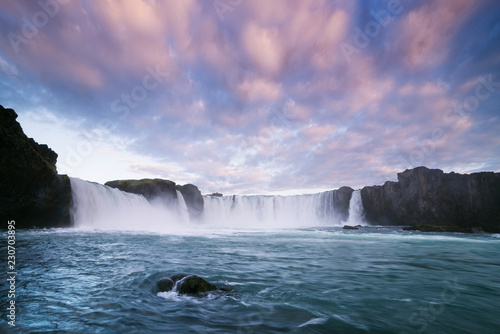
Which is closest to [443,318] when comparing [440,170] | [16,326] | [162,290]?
[162,290]

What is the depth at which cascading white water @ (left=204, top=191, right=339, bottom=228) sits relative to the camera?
78.9 meters

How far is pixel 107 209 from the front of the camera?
42.1m

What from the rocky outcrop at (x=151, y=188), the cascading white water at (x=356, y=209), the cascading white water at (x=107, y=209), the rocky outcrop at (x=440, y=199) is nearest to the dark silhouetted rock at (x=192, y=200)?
the rocky outcrop at (x=151, y=188)

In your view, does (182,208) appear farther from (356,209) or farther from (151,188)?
(356,209)

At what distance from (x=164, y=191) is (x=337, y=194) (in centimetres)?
5268

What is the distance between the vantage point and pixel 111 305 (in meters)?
6.23

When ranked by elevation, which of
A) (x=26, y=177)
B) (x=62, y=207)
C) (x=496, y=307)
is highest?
(x=26, y=177)

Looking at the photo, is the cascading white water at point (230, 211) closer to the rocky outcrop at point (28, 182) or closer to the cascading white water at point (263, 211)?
the cascading white water at point (263, 211)

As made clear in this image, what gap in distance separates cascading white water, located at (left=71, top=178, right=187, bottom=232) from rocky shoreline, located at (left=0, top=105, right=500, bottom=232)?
7.29 ft

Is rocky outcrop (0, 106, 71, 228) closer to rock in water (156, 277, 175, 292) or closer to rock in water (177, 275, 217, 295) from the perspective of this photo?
rock in water (156, 277, 175, 292)

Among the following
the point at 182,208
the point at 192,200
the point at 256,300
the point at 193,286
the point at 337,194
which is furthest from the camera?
the point at 192,200

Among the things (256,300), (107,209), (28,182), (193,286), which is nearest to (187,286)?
(193,286)

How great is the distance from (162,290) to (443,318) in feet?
26.5

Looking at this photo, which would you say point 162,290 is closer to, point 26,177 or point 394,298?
point 394,298
